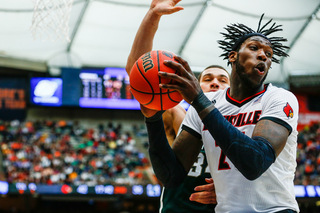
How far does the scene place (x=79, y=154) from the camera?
1555cm

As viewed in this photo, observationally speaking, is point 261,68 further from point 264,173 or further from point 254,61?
point 264,173

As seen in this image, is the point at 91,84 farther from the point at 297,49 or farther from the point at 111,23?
the point at 297,49

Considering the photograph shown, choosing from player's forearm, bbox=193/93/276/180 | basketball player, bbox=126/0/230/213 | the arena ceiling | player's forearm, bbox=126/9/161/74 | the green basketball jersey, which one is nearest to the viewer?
player's forearm, bbox=193/93/276/180

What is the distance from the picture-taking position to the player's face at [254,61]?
2.19 metres

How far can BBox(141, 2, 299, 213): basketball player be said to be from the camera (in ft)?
5.91

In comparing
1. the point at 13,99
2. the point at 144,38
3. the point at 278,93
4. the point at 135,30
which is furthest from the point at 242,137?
the point at 13,99

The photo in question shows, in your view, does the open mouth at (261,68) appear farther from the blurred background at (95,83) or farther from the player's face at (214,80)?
the blurred background at (95,83)

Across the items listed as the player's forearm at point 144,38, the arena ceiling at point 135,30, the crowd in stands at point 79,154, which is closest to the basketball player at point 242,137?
the player's forearm at point 144,38

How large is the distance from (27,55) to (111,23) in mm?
4478

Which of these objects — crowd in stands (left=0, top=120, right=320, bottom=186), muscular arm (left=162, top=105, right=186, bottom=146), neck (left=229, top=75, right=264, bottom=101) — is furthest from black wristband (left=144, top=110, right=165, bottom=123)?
crowd in stands (left=0, top=120, right=320, bottom=186)

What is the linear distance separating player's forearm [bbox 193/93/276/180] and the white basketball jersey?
0.23 m

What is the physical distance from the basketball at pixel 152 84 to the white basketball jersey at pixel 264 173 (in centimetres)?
46

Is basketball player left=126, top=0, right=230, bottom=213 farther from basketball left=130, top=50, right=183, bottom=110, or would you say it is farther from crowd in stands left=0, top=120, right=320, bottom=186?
crowd in stands left=0, top=120, right=320, bottom=186

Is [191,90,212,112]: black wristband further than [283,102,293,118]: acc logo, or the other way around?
[283,102,293,118]: acc logo
